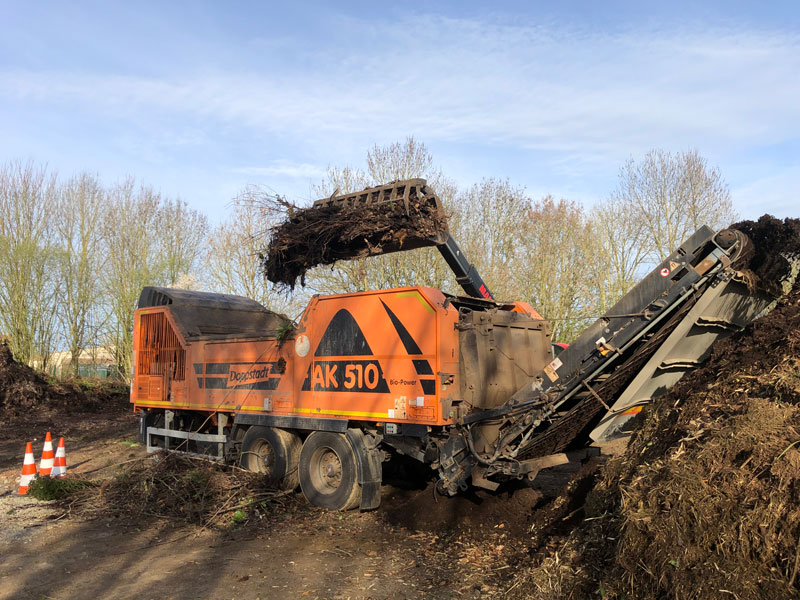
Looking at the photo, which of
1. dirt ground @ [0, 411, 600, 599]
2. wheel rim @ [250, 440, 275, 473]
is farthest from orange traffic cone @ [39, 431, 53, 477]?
wheel rim @ [250, 440, 275, 473]

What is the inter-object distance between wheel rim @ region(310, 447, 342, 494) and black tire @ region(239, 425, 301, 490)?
52cm

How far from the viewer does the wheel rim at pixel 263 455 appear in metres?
8.84

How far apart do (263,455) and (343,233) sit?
130 inches

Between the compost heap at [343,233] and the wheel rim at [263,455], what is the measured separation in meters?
2.28

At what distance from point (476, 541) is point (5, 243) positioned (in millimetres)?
24693

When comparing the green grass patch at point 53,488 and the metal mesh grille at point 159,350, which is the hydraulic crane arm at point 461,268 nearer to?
the metal mesh grille at point 159,350

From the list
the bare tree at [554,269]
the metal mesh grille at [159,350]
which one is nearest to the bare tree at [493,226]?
the bare tree at [554,269]

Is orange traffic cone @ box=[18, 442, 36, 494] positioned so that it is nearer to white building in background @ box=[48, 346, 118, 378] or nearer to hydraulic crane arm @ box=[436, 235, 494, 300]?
hydraulic crane arm @ box=[436, 235, 494, 300]

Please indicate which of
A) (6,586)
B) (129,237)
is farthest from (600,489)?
(129,237)

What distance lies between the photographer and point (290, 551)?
6.29m

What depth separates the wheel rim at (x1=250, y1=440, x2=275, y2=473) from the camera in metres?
8.84

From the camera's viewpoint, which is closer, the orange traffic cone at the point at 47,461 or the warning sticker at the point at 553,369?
the warning sticker at the point at 553,369

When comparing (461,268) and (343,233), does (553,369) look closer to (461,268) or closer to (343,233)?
(461,268)

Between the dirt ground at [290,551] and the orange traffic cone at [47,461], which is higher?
the orange traffic cone at [47,461]
